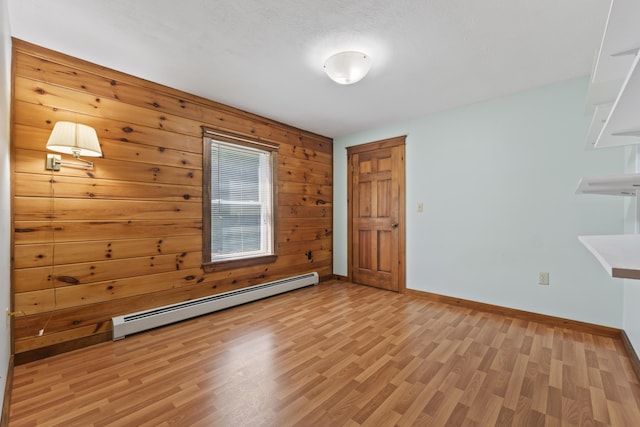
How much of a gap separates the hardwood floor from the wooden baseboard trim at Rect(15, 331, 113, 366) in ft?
0.20

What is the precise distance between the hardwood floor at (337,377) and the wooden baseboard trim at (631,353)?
0.04 metres

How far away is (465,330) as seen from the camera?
2.62 metres

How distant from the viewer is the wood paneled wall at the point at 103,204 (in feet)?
6.86

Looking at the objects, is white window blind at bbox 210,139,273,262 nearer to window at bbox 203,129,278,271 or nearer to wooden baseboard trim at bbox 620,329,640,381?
window at bbox 203,129,278,271

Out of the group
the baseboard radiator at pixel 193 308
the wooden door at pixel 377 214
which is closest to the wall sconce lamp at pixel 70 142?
the baseboard radiator at pixel 193 308

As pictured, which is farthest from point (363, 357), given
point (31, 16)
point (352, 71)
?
point (31, 16)

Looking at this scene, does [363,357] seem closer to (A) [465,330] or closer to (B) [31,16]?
(A) [465,330]

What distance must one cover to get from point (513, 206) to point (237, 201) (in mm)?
3120

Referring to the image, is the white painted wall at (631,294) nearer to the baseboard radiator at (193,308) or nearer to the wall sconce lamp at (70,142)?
the baseboard radiator at (193,308)

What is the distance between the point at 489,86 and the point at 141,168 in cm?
349

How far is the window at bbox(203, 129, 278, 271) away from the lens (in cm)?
316

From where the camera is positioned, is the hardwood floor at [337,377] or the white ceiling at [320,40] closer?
the hardwood floor at [337,377]

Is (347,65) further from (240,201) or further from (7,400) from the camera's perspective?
(7,400)

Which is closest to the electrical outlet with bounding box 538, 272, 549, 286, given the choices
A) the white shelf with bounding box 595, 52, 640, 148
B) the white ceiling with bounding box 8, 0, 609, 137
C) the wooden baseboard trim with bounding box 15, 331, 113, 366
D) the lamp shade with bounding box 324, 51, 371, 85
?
the white ceiling with bounding box 8, 0, 609, 137
